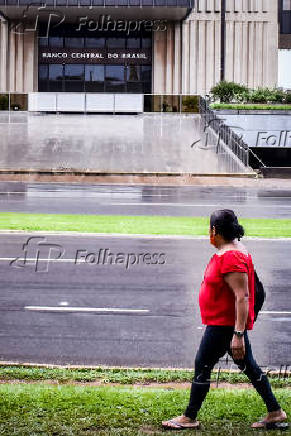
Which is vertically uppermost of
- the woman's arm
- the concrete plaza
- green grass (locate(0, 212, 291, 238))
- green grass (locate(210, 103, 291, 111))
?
green grass (locate(210, 103, 291, 111))

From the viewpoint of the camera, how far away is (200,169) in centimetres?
3391

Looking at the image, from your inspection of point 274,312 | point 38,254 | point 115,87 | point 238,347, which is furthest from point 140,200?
point 115,87

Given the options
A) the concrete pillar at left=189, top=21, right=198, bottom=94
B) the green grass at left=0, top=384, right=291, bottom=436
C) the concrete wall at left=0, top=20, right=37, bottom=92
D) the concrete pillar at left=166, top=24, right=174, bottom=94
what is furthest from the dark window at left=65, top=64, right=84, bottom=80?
the green grass at left=0, top=384, right=291, bottom=436

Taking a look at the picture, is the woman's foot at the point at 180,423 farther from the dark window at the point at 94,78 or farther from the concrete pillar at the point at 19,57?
the dark window at the point at 94,78

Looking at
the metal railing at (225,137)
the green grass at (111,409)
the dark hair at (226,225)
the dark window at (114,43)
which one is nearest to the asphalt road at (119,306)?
the green grass at (111,409)

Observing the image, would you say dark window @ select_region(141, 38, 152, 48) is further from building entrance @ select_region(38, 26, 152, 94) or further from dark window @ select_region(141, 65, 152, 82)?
dark window @ select_region(141, 65, 152, 82)

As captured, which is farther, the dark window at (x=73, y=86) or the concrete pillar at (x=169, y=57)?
the dark window at (x=73, y=86)

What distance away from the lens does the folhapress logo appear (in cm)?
1402

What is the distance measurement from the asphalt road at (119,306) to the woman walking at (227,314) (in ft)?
7.40

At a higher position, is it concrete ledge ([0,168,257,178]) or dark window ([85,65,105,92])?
dark window ([85,65,105,92])

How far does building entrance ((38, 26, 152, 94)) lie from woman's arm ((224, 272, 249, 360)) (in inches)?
1970

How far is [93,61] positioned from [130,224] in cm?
3691

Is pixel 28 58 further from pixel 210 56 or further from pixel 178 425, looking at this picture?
pixel 178 425

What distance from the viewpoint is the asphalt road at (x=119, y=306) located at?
8578 millimetres
